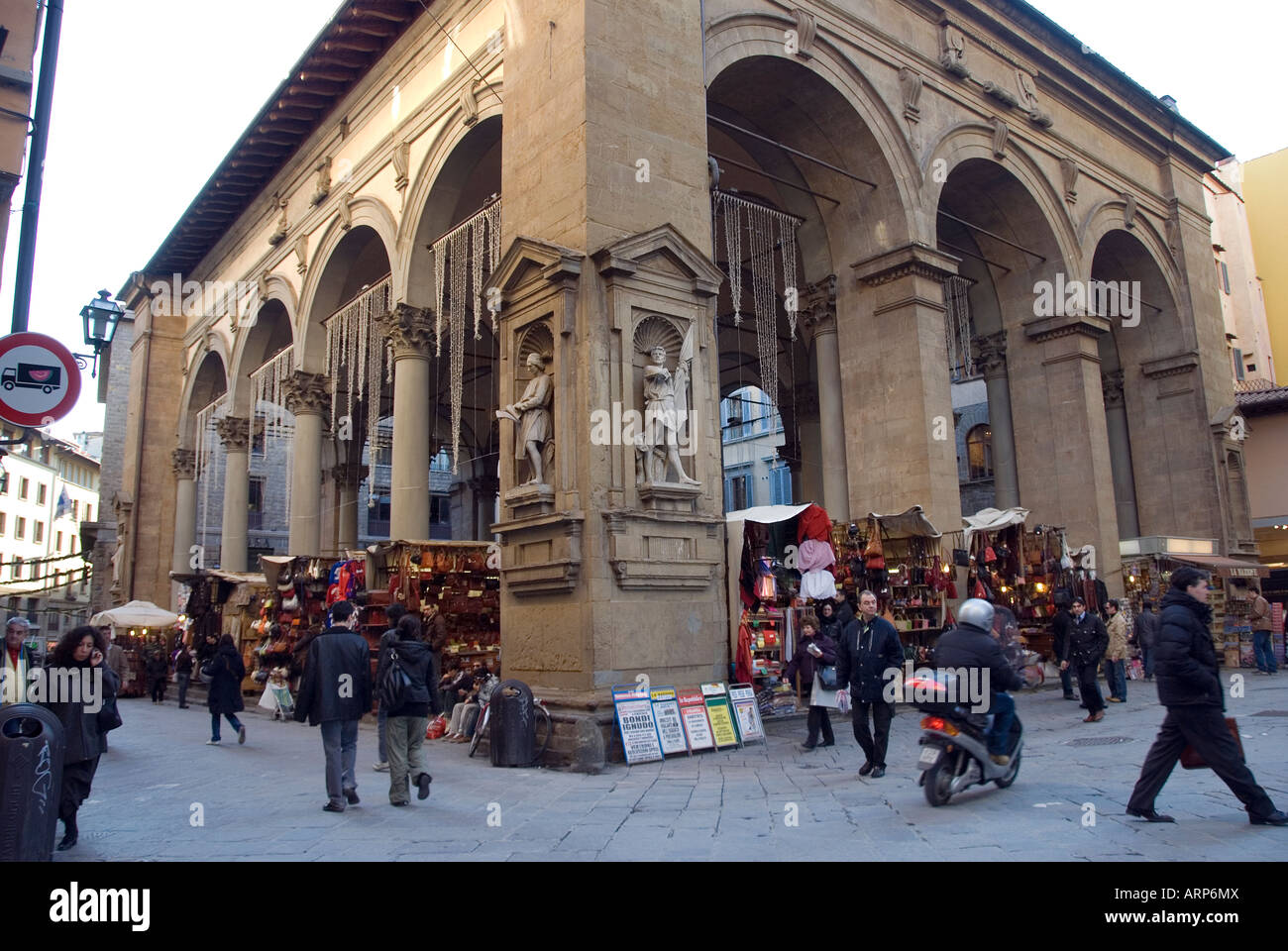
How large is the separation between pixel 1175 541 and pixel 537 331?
15.3 metres

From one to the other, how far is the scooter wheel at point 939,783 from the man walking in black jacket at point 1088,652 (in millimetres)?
5674

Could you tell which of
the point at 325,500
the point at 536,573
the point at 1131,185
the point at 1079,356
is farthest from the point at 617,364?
the point at 325,500

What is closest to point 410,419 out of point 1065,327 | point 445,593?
point 445,593

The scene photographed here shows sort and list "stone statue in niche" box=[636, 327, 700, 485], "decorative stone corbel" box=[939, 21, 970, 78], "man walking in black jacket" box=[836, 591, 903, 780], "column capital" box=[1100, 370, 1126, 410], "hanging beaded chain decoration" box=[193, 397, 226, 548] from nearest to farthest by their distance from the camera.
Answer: "man walking in black jacket" box=[836, 591, 903, 780] → "stone statue in niche" box=[636, 327, 700, 485] → "decorative stone corbel" box=[939, 21, 970, 78] → "column capital" box=[1100, 370, 1126, 410] → "hanging beaded chain decoration" box=[193, 397, 226, 548]

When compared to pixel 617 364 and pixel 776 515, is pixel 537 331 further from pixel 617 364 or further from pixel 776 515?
pixel 776 515

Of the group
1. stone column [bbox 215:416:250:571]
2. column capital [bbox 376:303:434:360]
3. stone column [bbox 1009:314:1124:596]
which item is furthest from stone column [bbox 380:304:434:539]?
stone column [bbox 1009:314:1124:596]

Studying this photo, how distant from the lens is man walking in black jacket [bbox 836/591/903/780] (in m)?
7.66

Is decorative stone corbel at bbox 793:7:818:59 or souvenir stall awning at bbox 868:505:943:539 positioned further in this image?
decorative stone corbel at bbox 793:7:818:59

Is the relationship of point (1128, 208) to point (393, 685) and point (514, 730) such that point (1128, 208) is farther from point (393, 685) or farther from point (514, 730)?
point (393, 685)

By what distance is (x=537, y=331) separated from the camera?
34.8 ft

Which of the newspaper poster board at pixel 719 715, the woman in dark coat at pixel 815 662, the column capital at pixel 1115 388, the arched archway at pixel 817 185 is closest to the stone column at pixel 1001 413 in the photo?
the column capital at pixel 1115 388

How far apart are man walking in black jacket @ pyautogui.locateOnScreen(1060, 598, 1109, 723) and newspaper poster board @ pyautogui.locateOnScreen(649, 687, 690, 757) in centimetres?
503

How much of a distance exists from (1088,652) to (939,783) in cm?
676

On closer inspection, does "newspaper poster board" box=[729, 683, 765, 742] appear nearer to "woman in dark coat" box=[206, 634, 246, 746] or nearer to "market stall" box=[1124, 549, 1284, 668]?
"woman in dark coat" box=[206, 634, 246, 746]
